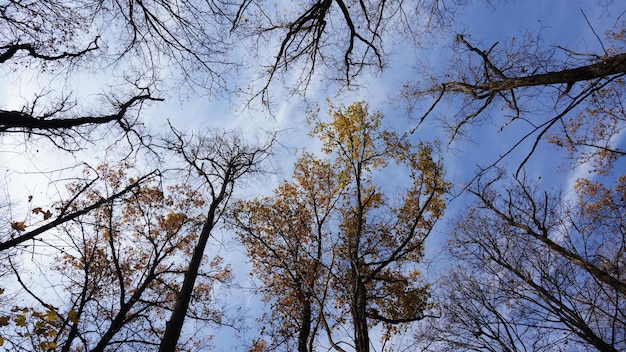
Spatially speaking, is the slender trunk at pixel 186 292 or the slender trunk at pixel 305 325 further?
the slender trunk at pixel 305 325

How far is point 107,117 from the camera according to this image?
641 centimetres

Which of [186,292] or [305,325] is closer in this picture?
[186,292]

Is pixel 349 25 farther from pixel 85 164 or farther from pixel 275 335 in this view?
pixel 275 335

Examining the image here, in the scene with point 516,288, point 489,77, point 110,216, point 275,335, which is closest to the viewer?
point 489,77

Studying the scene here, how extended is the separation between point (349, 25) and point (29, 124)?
18.9ft

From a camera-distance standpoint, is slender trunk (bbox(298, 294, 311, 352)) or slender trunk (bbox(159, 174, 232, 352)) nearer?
slender trunk (bbox(159, 174, 232, 352))

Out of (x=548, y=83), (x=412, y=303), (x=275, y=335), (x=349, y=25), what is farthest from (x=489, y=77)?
(x=275, y=335)

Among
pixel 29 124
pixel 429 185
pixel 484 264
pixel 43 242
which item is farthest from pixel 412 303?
pixel 29 124

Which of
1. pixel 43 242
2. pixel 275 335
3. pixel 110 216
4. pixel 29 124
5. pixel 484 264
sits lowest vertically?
pixel 43 242

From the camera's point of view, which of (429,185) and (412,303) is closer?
(429,185)

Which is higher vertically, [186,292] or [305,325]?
[305,325]

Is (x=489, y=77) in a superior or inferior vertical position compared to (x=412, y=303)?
superior

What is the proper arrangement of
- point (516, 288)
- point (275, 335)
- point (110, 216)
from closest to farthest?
point (110, 216), point (516, 288), point (275, 335)

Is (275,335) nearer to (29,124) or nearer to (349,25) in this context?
(29,124)
